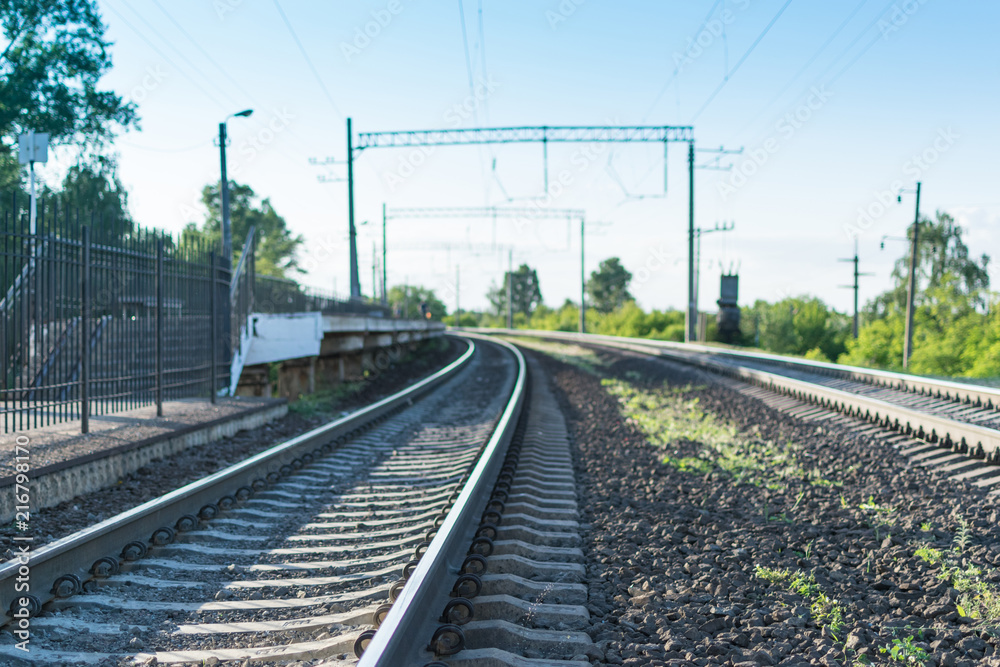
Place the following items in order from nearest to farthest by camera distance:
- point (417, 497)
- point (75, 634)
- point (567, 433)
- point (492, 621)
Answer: point (492, 621), point (75, 634), point (417, 497), point (567, 433)

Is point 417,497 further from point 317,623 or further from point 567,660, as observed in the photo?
point 567,660

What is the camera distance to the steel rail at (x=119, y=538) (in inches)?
133

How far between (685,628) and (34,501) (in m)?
4.69

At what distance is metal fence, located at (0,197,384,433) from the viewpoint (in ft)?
21.3

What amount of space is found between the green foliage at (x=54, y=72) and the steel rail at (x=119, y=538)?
3280 cm

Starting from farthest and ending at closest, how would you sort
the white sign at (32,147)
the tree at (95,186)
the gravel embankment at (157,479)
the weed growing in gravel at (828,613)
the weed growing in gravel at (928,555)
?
the tree at (95,186), the white sign at (32,147), the gravel embankment at (157,479), the weed growing in gravel at (928,555), the weed growing in gravel at (828,613)

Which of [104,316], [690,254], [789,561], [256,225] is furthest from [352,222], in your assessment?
[256,225]

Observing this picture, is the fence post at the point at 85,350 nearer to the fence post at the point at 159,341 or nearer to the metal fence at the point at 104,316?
the metal fence at the point at 104,316

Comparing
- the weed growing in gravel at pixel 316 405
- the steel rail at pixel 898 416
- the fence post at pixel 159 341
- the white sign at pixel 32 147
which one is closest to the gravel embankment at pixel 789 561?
the steel rail at pixel 898 416

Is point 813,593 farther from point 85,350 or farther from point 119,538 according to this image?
point 85,350

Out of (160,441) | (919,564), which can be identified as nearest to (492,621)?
(919,564)

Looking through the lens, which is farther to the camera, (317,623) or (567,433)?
(567,433)

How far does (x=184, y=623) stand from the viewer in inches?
132

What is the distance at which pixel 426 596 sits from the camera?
3.05m
